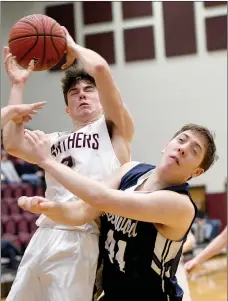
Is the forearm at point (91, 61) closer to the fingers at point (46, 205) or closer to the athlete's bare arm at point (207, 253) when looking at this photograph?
the fingers at point (46, 205)

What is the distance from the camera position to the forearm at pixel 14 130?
230 centimetres

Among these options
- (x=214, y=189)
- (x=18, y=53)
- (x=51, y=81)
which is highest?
(x=18, y=53)

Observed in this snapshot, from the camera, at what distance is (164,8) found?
11.9 meters

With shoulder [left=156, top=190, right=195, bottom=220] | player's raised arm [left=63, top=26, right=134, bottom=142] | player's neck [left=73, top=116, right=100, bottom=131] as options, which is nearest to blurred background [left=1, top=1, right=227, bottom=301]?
player's neck [left=73, top=116, right=100, bottom=131]

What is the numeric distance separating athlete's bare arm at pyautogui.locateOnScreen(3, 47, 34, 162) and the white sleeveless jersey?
0.39m

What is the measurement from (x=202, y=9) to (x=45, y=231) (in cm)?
1007

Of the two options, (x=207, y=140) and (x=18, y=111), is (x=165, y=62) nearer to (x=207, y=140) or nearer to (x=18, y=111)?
(x=207, y=140)

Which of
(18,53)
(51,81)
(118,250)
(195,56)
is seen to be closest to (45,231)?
(118,250)

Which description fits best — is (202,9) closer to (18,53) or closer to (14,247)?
(14,247)

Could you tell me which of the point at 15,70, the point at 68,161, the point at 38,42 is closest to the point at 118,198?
the point at 68,161

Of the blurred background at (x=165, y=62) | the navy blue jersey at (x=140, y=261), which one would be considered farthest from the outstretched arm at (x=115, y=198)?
the blurred background at (x=165, y=62)

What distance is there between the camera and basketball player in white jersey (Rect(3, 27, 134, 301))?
2.58m

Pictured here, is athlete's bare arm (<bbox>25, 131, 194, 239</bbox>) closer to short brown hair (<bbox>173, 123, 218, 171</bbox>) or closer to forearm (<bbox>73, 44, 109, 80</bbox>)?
short brown hair (<bbox>173, 123, 218, 171</bbox>)

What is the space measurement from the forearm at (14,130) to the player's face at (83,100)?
1.78 feet
